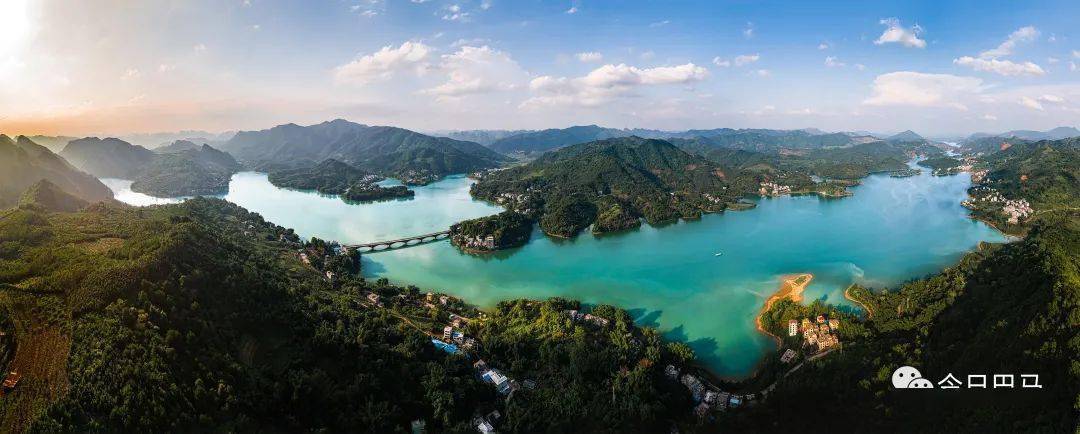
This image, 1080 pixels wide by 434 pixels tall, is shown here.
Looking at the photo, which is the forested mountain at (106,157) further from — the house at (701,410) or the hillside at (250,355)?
the house at (701,410)

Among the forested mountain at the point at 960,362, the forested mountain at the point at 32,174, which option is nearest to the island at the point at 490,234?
the forested mountain at the point at 960,362

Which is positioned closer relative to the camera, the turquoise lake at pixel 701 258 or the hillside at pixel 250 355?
the hillside at pixel 250 355

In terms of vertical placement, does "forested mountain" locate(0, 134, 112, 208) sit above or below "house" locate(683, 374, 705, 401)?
above

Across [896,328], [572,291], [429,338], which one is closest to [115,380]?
[429,338]

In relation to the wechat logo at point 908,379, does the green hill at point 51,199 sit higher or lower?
higher

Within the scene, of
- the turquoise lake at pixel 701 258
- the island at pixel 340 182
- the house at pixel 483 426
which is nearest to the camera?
the house at pixel 483 426

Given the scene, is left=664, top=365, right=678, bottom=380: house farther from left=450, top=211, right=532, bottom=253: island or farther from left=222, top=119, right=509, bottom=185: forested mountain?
left=222, top=119, right=509, bottom=185: forested mountain

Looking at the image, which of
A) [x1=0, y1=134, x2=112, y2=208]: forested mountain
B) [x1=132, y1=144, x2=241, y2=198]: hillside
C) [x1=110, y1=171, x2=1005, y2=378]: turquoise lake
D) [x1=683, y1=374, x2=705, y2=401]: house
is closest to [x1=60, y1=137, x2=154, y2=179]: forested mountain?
[x1=132, y1=144, x2=241, y2=198]: hillside
